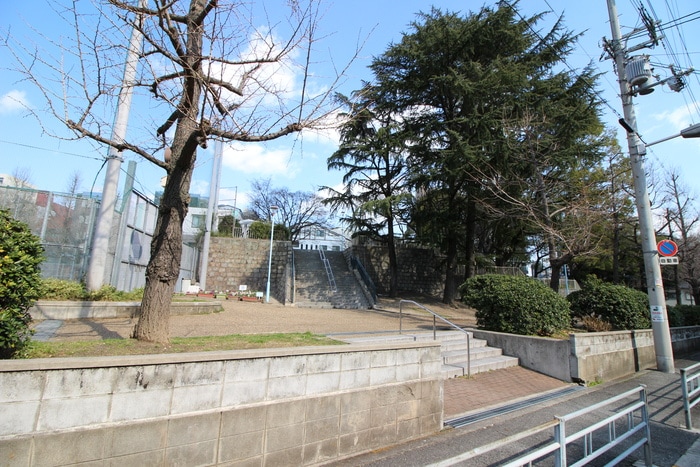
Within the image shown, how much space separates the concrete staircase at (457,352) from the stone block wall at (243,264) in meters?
14.1

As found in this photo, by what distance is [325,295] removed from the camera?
62.7 ft

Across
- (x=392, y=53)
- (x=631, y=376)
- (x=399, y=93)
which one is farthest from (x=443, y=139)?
(x=631, y=376)

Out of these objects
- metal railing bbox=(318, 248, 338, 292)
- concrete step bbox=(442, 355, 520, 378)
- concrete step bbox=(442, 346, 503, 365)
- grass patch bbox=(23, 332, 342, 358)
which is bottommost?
concrete step bbox=(442, 355, 520, 378)

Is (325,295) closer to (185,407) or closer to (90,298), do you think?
(90,298)

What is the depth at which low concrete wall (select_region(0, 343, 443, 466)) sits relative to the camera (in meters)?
2.60

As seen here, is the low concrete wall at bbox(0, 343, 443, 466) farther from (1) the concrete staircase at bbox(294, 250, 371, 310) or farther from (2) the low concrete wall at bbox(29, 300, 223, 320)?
(1) the concrete staircase at bbox(294, 250, 371, 310)

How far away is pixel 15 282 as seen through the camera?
317 centimetres

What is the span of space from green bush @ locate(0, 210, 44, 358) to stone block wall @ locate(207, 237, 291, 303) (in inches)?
705

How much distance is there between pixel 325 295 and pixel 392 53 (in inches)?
536

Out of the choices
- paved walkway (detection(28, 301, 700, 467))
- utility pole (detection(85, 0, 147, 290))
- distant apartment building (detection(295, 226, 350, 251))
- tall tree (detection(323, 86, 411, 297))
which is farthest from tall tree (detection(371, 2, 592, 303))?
distant apartment building (detection(295, 226, 350, 251))

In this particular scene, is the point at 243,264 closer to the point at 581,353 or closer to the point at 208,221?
the point at 208,221

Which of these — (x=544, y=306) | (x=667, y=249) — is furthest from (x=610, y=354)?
(x=667, y=249)

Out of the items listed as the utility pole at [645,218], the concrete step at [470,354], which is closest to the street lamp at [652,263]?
the utility pole at [645,218]

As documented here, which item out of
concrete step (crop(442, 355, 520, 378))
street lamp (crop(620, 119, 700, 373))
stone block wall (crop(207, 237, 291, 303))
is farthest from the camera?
stone block wall (crop(207, 237, 291, 303))
